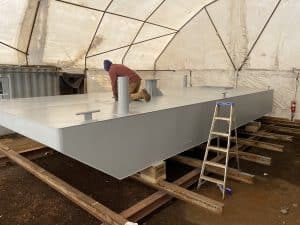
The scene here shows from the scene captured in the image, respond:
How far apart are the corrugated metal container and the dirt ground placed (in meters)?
2.27

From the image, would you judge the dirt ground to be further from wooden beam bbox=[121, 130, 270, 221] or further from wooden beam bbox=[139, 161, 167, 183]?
wooden beam bbox=[139, 161, 167, 183]

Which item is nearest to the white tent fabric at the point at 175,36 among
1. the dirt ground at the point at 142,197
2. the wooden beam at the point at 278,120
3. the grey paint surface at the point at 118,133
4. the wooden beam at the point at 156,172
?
the wooden beam at the point at 278,120

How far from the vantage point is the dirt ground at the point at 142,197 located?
260 cm

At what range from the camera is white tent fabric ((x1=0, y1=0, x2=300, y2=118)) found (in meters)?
5.46

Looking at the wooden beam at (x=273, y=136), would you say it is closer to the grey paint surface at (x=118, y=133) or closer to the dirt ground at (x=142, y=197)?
the dirt ground at (x=142, y=197)

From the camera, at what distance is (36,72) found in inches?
238

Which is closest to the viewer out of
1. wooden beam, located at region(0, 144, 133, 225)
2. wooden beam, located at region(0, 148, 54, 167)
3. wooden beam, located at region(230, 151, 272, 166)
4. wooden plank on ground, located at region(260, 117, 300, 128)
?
wooden beam, located at region(0, 144, 133, 225)

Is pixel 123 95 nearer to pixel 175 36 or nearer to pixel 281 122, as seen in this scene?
pixel 281 122

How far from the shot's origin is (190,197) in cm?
272

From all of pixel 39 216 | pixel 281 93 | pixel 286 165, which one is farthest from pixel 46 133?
pixel 281 93

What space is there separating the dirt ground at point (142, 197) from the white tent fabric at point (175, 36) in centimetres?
294

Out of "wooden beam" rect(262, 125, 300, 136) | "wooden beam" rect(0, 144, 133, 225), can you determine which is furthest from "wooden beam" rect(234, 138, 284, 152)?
"wooden beam" rect(0, 144, 133, 225)

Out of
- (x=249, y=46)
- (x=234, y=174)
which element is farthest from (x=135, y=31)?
(x=234, y=174)

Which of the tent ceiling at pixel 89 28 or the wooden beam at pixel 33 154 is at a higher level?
the tent ceiling at pixel 89 28
